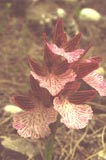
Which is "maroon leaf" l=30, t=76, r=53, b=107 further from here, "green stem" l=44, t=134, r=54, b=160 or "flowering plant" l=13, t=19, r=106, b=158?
"green stem" l=44, t=134, r=54, b=160

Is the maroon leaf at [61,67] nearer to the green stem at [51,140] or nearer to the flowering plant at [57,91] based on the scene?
the flowering plant at [57,91]

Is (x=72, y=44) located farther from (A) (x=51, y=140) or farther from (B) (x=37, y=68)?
(A) (x=51, y=140)

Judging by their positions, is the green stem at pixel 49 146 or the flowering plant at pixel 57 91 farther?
the green stem at pixel 49 146

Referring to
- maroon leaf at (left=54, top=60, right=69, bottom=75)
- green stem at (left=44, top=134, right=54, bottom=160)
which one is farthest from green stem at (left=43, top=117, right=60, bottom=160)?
maroon leaf at (left=54, top=60, right=69, bottom=75)

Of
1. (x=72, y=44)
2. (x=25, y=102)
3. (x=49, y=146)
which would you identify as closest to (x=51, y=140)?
(x=49, y=146)

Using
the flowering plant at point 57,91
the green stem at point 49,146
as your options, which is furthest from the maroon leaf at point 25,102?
the green stem at point 49,146

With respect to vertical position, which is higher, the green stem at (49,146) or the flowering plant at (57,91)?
the flowering plant at (57,91)

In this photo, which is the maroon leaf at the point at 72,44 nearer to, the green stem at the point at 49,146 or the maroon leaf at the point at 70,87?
the maroon leaf at the point at 70,87

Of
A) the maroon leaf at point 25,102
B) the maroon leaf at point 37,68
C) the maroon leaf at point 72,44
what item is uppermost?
the maroon leaf at point 72,44

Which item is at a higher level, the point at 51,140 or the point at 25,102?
the point at 25,102
